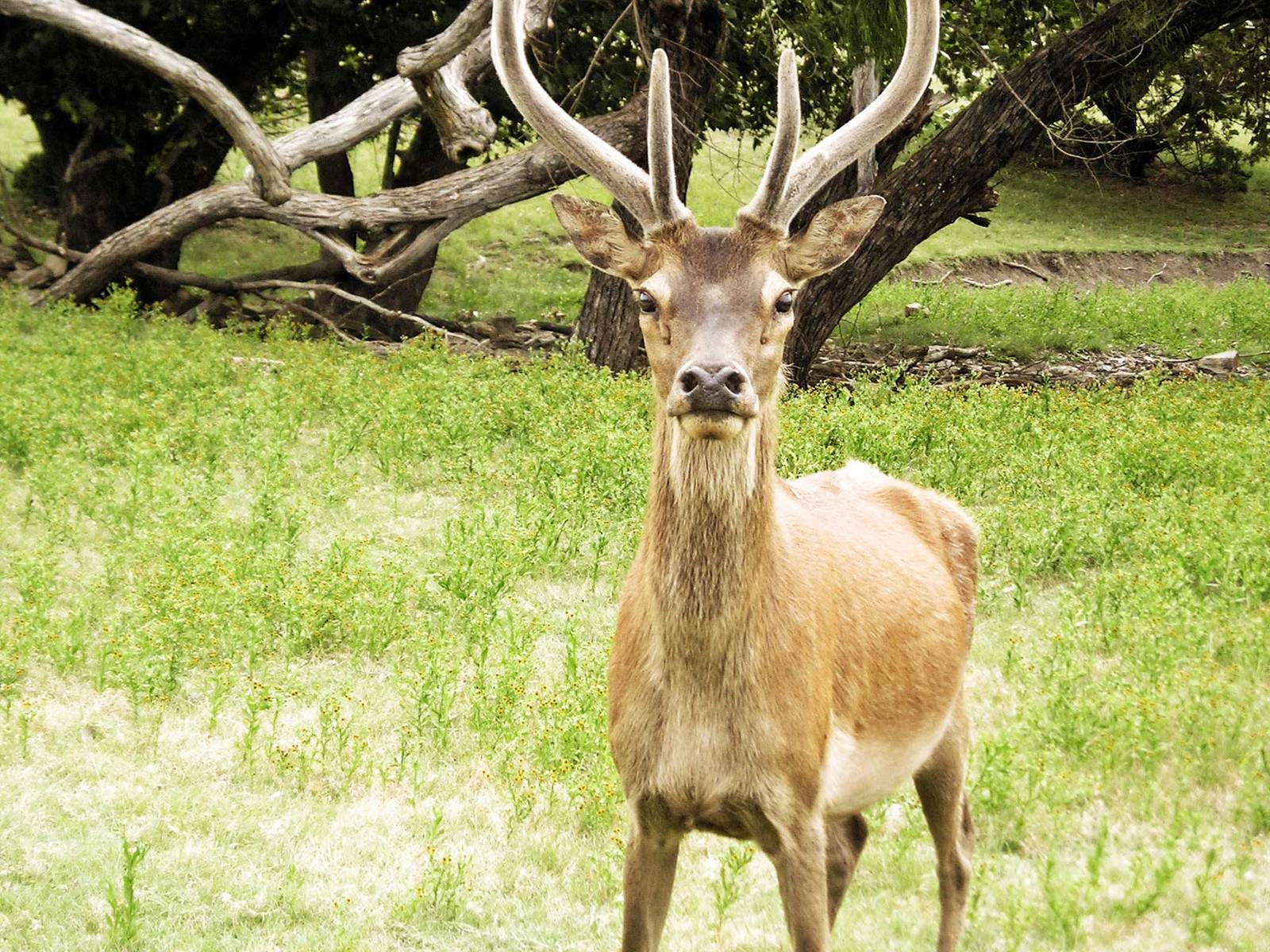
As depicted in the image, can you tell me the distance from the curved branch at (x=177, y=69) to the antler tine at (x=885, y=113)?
10216 millimetres

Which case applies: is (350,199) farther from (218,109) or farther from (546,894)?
(546,894)

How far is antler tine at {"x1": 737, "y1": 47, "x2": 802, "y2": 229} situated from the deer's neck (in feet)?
1.88

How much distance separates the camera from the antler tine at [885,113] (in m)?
4.09

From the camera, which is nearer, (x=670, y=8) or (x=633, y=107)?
(x=670, y=8)

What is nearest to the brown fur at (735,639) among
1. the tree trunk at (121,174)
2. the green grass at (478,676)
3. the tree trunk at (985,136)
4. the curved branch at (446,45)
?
the green grass at (478,676)

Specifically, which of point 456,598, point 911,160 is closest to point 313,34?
point 911,160

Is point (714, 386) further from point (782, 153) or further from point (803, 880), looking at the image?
point (803, 880)

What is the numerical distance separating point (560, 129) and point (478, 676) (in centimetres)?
265

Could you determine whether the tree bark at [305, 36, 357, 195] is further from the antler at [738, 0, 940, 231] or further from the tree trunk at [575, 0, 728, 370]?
the antler at [738, 0, 940, 231]

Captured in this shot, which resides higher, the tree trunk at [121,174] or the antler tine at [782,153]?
the tree trunk at [121,174]

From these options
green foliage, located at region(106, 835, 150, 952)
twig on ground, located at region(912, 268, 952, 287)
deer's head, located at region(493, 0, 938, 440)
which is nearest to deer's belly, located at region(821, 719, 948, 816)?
deer's head, located at region(493, 0, 938, 440)

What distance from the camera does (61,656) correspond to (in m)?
6.21

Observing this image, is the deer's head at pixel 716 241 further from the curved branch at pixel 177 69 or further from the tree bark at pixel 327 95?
the tree bark at pixel 327 95

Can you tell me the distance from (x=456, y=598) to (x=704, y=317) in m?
3.74
